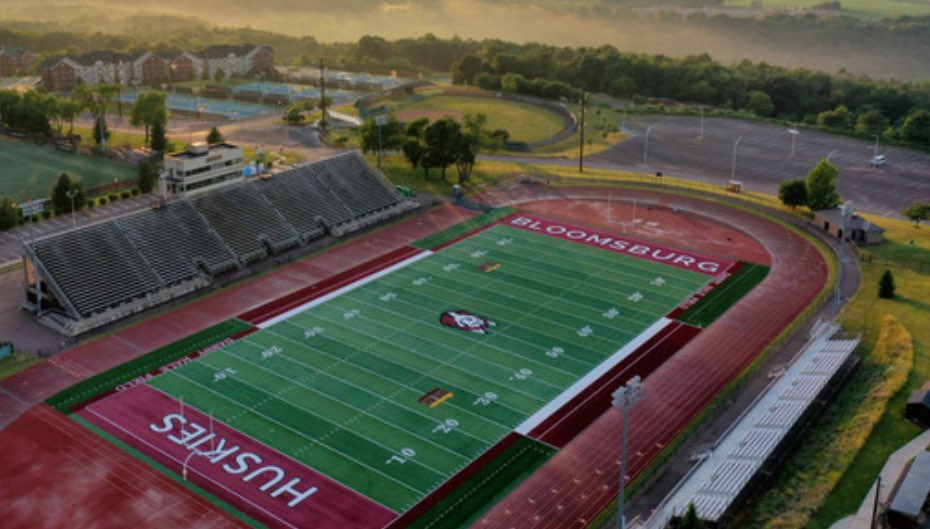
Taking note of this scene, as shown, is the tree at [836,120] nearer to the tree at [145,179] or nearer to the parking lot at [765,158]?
the parking lot at [765,158]

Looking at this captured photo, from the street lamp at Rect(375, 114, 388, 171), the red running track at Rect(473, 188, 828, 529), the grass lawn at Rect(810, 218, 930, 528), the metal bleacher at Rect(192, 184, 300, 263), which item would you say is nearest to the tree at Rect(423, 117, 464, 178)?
the street lamp at Rect(375, 114, 388, 171)

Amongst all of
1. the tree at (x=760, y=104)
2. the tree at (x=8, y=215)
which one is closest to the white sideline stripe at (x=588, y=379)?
the tree at (x=8, y=215)

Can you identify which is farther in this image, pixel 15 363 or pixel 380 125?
pixel 380 125

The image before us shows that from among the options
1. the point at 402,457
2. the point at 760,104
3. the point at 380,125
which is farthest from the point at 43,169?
the point at 760,104

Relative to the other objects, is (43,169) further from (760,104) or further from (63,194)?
(760,104)

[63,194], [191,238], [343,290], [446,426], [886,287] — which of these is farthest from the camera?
[63,194]

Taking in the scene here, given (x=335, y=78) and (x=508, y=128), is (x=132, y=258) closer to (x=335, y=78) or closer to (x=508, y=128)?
(x=508, y=128)

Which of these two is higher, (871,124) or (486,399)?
(871,124)
